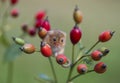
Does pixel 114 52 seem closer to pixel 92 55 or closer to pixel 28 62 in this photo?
pixel 28 62

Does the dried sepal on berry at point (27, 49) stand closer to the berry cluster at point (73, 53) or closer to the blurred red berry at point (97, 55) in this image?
the berry cluster at point (73, 53)

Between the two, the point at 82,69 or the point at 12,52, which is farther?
the point at 12,52

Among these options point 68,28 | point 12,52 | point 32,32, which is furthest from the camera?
point 68,28

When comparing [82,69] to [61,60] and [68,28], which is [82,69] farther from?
[68,28]

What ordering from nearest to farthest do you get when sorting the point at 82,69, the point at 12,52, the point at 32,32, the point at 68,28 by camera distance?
the point at 82,69 < the point at 12,52 < the point at 32,32 < the point at 68,28

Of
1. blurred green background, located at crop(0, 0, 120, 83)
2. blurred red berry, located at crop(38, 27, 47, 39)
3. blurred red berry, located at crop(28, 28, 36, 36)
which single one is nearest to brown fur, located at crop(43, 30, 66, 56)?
blurred red berry, located at crop(38, 27, 47, 39)

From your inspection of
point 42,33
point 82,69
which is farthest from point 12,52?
point 82,69

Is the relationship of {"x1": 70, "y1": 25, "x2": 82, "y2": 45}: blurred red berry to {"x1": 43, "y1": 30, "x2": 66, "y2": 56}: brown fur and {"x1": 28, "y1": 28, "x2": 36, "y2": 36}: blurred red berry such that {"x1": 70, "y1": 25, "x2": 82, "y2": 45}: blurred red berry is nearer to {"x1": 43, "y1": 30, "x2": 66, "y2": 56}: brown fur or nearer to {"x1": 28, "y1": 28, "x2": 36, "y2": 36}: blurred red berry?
{"x1": 43, "y1": 30, "x2": 66, "y2": 56}: brown fur

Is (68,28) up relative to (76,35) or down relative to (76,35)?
down
